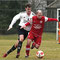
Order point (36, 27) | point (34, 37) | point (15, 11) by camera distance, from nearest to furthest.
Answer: point (36, 27)
point (34, 37)
point (15, 11)

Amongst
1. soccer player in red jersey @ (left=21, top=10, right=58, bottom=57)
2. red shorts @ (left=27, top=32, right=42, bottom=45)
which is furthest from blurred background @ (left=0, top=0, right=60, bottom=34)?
soccer player in red jersey @ (left=21, top=10, right=58, bottom=57)

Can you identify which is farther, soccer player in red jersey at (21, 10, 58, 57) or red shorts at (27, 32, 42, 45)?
red shorts at (27, 32, 42, 45)

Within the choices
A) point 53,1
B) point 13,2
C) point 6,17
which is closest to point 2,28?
point 6,17

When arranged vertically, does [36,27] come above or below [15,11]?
above

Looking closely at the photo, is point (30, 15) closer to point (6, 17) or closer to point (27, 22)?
point (27, 22)

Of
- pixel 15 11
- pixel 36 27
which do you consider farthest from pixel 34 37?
pixel 15 11

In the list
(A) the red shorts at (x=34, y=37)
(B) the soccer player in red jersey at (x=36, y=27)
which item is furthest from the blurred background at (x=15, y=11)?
(B) the soccer player in red jersey at (x=36, y=27)

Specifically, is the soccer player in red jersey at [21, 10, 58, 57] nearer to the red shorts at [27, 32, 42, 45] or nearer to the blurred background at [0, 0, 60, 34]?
the red shorts at [27, 32, 42, 45]

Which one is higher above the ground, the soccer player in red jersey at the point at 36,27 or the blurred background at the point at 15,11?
the soccer player in red jersey at the point at 36,27

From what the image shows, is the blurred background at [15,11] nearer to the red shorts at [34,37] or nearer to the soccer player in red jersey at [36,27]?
the red shorts at [34,37]

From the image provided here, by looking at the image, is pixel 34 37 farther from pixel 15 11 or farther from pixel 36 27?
pixel 15 11

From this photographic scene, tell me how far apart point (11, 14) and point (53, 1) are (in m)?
8.93

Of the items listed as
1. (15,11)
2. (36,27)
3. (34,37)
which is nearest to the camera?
(36,27)

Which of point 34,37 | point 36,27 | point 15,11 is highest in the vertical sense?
point 36,27
